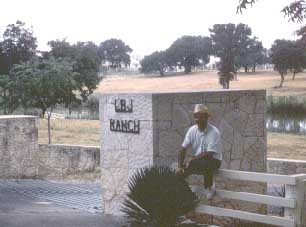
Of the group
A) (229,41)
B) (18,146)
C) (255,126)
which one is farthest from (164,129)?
(229,41)

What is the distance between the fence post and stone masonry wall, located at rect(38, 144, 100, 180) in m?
11.1

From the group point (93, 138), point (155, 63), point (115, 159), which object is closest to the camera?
point (115, 159)

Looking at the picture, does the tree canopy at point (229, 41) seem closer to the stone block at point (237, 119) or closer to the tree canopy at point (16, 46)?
the tree canopy at point (16, 46)

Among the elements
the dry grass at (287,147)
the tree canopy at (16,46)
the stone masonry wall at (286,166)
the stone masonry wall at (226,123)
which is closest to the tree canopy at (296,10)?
the stone masonry wall at (226,123)

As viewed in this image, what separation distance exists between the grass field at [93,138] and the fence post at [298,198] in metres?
12.9

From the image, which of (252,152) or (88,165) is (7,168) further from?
(252,152)

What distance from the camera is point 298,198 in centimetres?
741

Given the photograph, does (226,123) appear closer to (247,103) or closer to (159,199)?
(247,103)

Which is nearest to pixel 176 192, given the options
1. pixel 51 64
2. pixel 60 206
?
pixel 60 206

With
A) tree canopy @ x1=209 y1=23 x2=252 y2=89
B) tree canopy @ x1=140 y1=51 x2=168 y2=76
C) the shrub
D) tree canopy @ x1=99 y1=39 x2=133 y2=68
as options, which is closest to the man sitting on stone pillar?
the shrub

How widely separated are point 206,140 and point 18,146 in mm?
9049

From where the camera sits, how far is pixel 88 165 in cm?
1838

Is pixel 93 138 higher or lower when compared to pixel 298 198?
lower

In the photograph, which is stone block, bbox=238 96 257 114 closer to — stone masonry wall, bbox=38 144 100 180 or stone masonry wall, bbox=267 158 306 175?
stone masonry wall, bbox=267 158 306 175
